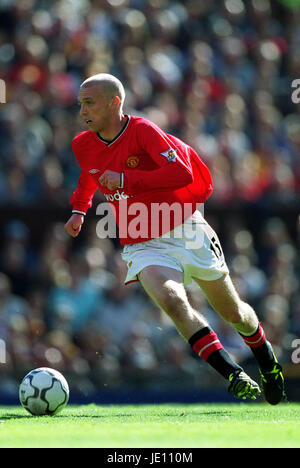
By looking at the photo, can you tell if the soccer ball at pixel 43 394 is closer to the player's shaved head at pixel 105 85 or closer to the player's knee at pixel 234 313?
the player's knee at pixel 234 313

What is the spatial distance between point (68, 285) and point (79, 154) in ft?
13.2

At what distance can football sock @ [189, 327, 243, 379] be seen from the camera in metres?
6.38

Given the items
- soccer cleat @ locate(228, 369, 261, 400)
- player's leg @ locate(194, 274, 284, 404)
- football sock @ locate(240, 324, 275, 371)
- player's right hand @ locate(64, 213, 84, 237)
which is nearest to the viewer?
soccer cleat @ locate(228, 369, 261, 400)

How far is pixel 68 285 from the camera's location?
34.9ft

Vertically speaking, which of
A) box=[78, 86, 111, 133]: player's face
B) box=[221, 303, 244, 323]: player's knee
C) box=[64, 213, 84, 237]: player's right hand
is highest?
box=[78, 86, 111, 133]: player's face

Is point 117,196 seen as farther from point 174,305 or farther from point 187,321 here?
point 187,321

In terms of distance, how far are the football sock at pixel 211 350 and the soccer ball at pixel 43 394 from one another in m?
1.15

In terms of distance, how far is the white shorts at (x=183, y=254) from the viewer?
650cm

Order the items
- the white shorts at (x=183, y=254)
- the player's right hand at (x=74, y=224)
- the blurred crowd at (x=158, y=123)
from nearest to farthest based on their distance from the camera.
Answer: the white shorts at (x=183, y=254)
the player's right hand at (x=74, y=224)
the blurred crowd at (x=158, y=123)

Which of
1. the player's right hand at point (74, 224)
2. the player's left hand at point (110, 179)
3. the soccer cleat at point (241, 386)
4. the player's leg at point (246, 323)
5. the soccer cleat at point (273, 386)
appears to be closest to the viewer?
the player's left hand at point (110, 179)

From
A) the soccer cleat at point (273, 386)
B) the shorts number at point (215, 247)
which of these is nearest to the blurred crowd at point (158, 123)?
the soccer cleat at point (273, 386)

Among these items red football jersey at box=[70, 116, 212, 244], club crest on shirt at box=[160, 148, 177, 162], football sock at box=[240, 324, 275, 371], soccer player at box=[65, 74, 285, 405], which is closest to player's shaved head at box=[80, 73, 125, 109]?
soccer player at box=[65, 74, 285, 405]

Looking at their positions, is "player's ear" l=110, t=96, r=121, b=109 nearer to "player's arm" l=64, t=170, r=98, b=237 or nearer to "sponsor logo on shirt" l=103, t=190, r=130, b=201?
"sponsor logo on shirt" l=103, t=190, r=130, b=201
